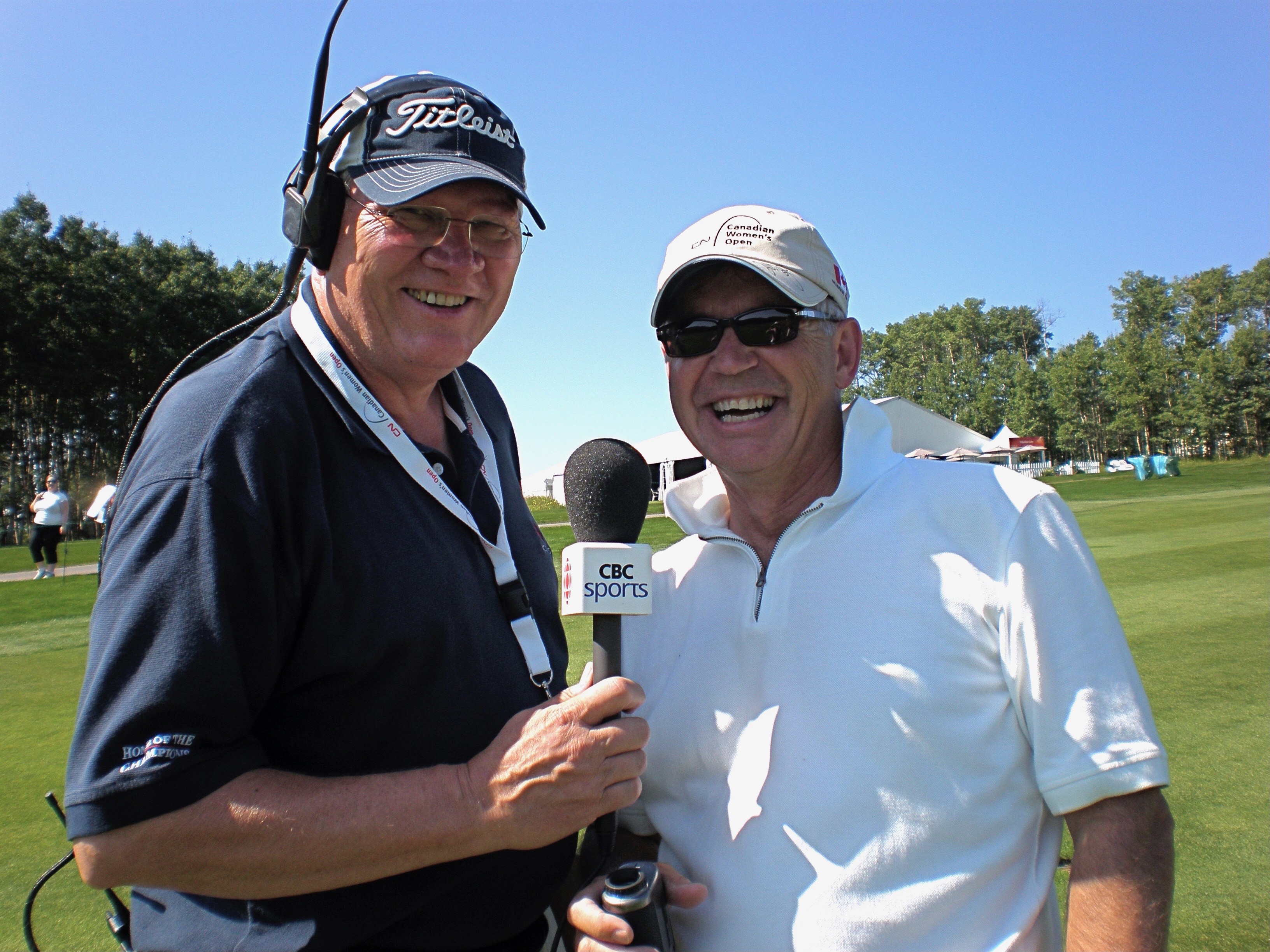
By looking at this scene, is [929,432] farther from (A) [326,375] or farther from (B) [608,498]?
(A) [326,375]

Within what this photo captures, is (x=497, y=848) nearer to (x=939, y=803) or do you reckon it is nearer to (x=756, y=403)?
(x=939, y=803)

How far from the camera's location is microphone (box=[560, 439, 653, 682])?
1.71 metres

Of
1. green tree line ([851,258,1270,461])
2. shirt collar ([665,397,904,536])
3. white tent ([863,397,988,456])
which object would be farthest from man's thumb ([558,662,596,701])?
green tree line ([851,258,1270,461])

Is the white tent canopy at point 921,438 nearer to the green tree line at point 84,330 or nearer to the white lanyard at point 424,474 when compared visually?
the green tree line at point 84,330

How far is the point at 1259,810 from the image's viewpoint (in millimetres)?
3602

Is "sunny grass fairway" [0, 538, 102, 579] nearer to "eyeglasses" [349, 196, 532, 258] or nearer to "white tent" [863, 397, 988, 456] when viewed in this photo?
"eyeglasses" [349, 196, 532, 258]

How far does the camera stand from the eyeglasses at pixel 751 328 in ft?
7.13

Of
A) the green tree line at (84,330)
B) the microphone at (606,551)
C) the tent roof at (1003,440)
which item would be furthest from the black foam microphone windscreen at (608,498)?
the tent roof at (1003,440)

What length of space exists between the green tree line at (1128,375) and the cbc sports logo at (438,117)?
62.1m

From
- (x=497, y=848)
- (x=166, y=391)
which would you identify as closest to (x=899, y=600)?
(x=497, y=848)

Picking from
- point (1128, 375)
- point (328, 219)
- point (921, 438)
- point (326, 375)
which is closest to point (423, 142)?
point (328, 219)

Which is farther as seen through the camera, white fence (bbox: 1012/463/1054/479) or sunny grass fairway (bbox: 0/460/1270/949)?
white fence (bbox: 1012/463/1054/479)

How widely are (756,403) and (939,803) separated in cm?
110

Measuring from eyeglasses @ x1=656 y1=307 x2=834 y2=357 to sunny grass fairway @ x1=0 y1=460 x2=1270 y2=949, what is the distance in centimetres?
247
